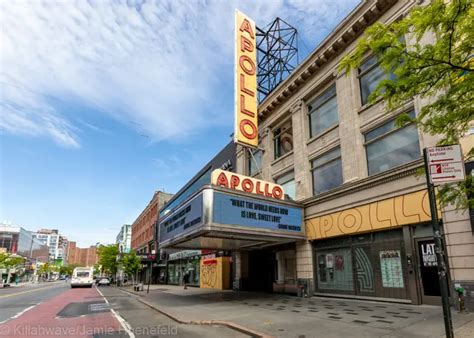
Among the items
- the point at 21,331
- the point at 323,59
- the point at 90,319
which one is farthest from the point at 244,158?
the point at 21,331

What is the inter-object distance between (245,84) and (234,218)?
33.9 feet

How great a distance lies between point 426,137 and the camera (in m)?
13.6

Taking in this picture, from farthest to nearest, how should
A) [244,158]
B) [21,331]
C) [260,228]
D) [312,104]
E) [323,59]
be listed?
[244,158] < [312,104] < [323,59] < [260,228] < [21,331]

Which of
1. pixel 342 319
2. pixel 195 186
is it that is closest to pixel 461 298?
pixel 342 319

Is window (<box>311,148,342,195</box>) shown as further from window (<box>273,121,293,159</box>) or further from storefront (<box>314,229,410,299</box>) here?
window (<box>273,121,293,159</box>)

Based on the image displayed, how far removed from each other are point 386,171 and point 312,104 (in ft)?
26.7

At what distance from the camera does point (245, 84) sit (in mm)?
22891

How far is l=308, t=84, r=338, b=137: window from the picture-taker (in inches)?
781

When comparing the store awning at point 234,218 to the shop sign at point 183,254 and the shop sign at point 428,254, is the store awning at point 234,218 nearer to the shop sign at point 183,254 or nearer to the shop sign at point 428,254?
the shop sign at point 428,254

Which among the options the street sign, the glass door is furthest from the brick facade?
the street sign

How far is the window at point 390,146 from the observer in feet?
47.8

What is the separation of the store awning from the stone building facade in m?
1.65

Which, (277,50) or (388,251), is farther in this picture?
(277,50)

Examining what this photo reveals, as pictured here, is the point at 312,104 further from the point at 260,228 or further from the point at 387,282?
the point at 387,282
